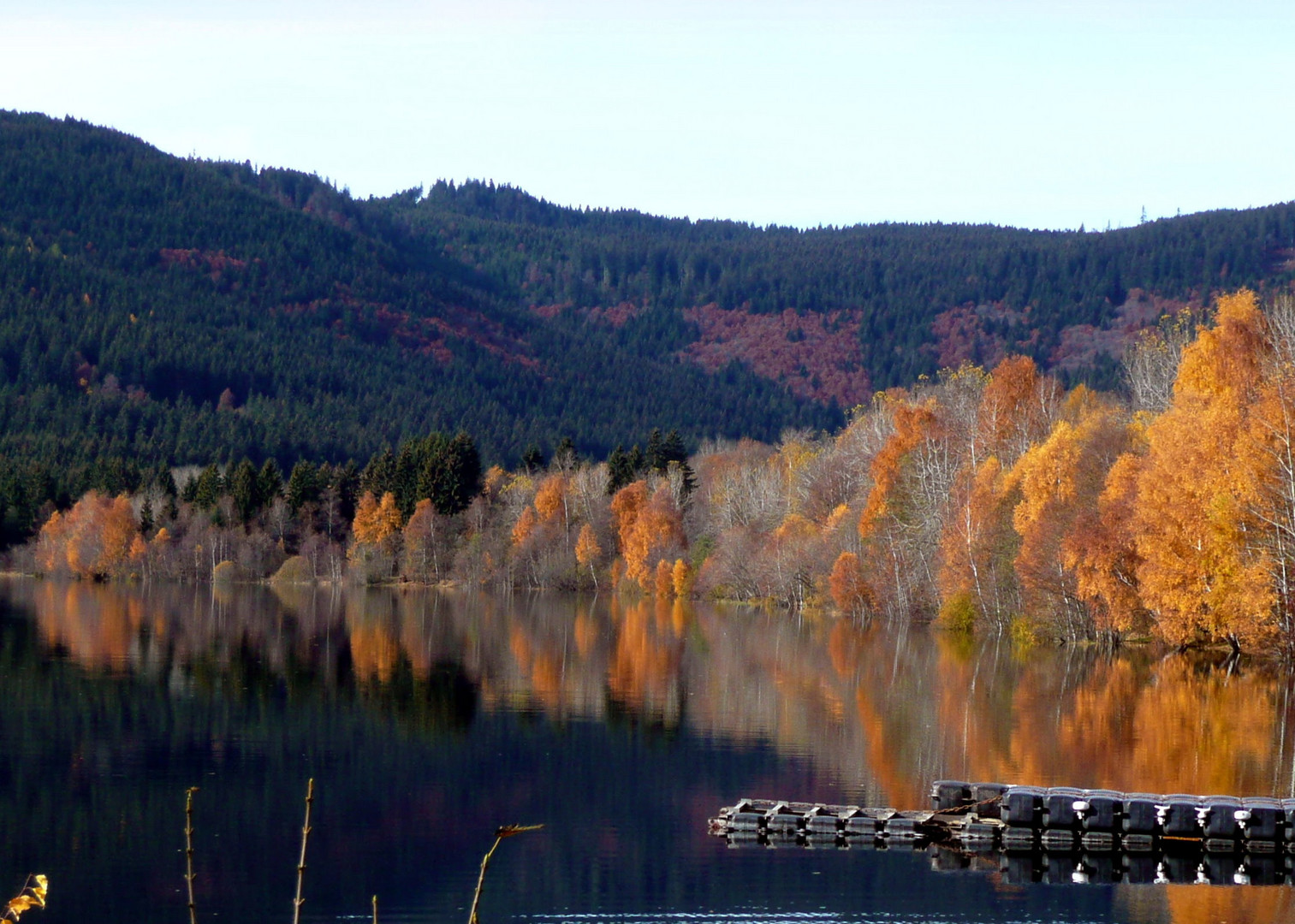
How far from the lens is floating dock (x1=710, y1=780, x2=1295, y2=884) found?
1022 inches

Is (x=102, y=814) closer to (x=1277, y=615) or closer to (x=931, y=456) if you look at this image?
(x=1277, y=615)

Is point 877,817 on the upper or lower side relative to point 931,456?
lower

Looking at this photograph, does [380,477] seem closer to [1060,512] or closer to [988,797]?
[1060,512]

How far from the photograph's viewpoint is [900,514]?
273ft

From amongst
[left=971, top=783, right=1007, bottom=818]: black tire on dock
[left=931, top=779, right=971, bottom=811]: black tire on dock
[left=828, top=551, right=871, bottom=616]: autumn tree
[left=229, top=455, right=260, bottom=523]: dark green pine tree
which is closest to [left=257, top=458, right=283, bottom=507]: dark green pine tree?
[left=229, top=455, right=260, bottom=523]: dark green pine tree

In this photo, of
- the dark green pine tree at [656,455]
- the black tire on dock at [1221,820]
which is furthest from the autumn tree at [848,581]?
the black tire on dock at [1221,820]

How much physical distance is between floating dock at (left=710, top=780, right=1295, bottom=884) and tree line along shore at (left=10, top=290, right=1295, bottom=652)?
90.3 ft

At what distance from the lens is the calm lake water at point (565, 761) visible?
23781mm

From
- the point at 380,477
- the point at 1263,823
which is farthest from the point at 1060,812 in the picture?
the point at 380,477

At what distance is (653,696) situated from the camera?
4731cm

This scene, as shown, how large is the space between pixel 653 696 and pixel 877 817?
2061 centimetres

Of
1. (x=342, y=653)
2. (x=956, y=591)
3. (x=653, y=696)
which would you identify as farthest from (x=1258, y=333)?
(x=342, y=653)

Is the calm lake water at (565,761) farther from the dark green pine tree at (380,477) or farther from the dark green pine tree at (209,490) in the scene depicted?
the dark green pine tree at (209,490)

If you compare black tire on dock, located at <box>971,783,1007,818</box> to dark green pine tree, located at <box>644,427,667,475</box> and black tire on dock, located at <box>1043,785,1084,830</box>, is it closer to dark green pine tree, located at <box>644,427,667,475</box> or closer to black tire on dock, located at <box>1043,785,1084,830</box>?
black tire on dock, located at <box>1043,785,1084,830</box>
